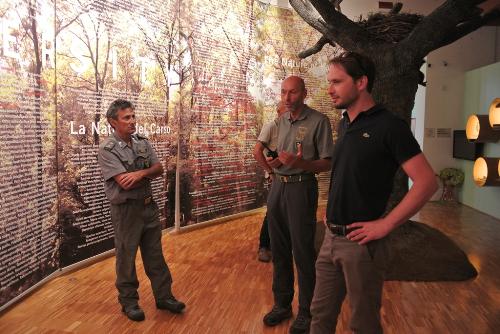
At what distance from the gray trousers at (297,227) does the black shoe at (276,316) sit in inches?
9.7

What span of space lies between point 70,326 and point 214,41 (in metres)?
4.04

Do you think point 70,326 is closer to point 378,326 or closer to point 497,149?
point 378,326

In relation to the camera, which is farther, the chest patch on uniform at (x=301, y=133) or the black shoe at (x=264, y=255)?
the black shoe at (x=264, y=255)

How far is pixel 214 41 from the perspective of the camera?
592cm

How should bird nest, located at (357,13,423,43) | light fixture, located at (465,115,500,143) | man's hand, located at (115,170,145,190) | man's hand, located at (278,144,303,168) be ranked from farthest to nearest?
light fixture, located at (465,115,500,143)
bird nest, located at (357,13,423,43)
man's hand, located at (115,170,145,190)
man's hand, located at (278,144,303,168)

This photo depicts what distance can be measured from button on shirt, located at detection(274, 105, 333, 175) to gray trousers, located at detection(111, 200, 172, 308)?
100cm

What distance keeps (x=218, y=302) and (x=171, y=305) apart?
1.31 ft

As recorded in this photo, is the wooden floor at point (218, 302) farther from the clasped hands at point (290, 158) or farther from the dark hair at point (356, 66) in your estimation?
the dark hair at point (356, 66)

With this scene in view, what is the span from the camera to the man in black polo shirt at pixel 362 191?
178 centimetres

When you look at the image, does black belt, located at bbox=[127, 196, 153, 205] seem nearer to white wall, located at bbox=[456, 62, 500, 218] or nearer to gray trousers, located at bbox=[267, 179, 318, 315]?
gray trousers, located at bbox=[267, 179, 318, 315]

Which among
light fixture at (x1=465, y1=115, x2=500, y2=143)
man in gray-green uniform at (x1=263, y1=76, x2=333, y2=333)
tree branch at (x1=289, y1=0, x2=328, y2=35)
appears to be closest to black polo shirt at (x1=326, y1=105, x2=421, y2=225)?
man in gray-green uniform at (x1=263, y1=76, x2=333, y2=333)

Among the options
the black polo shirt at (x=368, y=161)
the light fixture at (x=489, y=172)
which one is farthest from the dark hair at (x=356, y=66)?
the light fixture at (x=489, y=172)

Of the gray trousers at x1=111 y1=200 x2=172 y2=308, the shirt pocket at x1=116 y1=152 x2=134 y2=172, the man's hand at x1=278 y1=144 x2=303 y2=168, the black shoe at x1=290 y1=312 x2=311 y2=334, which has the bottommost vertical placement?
the black shoe at x1=290 y1=312 x2=311 y2=334

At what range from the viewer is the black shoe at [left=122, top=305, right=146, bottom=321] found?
10.2 feet
